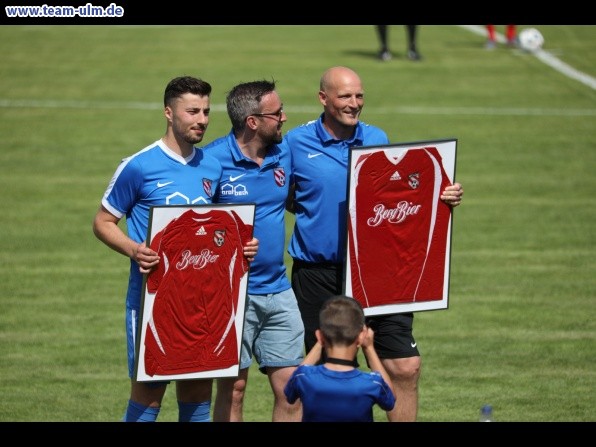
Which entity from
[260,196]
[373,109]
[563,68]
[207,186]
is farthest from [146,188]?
[563,68]

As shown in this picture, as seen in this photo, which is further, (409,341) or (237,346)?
(409,341)

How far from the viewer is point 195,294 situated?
24.2 ft

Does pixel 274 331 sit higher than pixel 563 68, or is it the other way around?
pixel 563 68

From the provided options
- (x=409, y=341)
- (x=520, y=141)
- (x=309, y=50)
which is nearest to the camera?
(x=409, y=341)

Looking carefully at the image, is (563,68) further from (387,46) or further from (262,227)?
(262,227)

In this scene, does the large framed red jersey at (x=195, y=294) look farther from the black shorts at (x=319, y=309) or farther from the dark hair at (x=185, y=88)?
the black shorts at (x=319, y=309)

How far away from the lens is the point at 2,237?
15.6m

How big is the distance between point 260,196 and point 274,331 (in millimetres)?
900

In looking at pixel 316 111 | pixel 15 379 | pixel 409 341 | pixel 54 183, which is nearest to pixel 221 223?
pixel 409 341

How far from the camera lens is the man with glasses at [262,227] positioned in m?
8.02

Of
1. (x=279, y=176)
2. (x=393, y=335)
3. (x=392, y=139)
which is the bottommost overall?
Answer: (x=393, y=335)

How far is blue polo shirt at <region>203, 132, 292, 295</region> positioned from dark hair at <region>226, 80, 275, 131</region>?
4.7 inches
